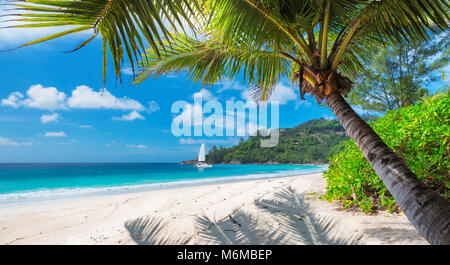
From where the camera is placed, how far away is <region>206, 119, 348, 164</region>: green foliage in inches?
1519

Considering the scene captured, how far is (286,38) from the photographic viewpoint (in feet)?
10.1

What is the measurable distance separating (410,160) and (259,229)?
1.87 m

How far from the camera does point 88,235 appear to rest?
317 cm

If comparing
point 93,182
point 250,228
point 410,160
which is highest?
point 410,160

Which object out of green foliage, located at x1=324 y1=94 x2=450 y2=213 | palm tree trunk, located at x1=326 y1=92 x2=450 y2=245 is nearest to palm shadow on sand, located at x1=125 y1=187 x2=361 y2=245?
green foliage, located at x1=324 y1=94 x2=450 y2=213

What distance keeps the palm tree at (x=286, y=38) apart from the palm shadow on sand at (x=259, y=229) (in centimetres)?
90

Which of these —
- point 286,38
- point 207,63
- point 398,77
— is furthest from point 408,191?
point 398,77

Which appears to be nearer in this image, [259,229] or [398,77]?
[259,229]

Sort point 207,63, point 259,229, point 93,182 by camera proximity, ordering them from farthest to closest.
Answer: point 93,182 → point 207,63 → point 259,229

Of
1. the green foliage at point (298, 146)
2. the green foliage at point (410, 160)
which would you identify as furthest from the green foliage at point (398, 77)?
the green foliage at point (298, 146)

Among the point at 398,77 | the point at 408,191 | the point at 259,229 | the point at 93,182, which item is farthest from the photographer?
the point at 93,182

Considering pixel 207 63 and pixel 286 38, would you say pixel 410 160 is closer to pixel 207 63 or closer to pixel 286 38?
pixel 286 38

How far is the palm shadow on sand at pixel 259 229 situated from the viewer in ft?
7.77

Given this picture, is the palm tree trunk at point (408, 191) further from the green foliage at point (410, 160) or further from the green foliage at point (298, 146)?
the green foliage at point (298, 146)
